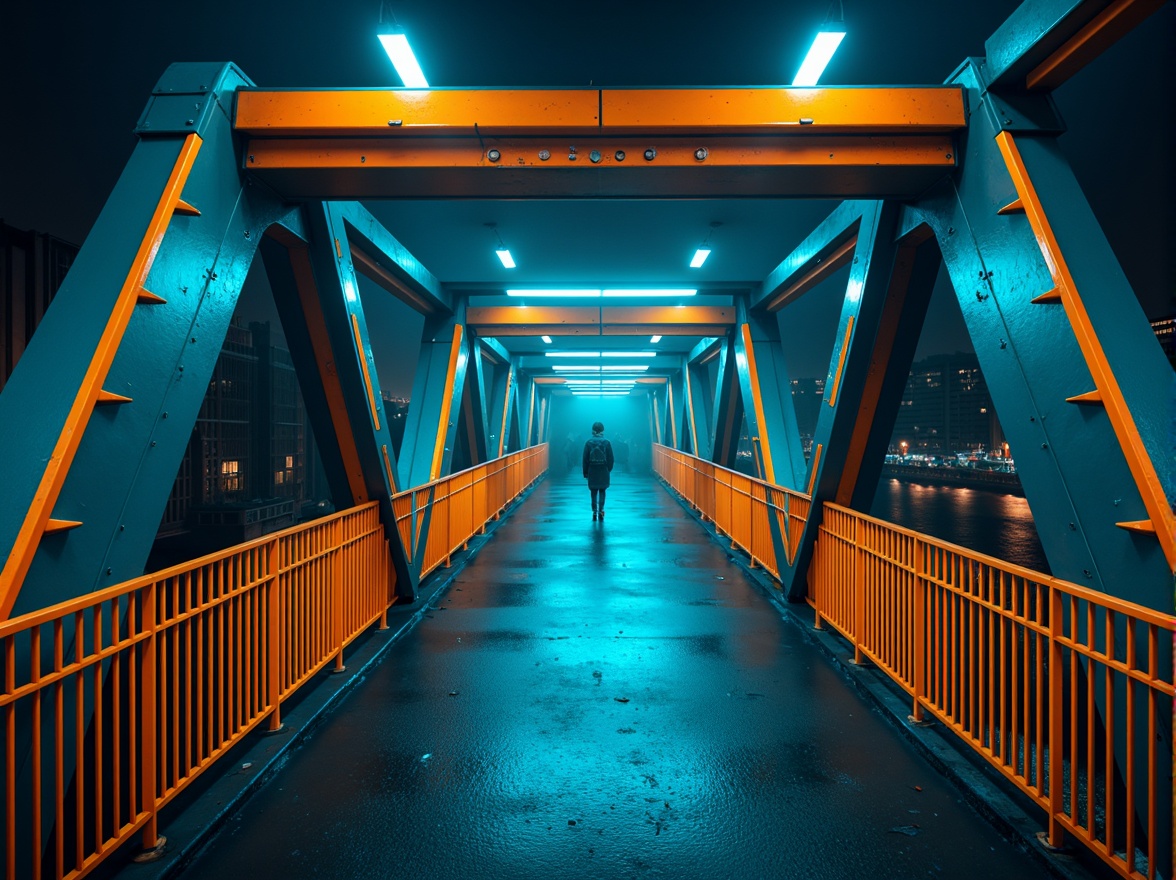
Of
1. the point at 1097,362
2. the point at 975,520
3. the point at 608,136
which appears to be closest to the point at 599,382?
the point at 975,520

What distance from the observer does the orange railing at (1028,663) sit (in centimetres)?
234

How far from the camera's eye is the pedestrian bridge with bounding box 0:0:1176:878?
8.79 ft

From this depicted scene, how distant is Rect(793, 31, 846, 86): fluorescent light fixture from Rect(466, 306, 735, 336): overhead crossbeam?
7.81 meters

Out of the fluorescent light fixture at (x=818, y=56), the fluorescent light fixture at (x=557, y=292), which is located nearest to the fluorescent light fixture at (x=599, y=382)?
the fluorescent light fixture at (x=557, y=292)

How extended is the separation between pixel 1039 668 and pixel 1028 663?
0.43m

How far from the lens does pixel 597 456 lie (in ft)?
43.0

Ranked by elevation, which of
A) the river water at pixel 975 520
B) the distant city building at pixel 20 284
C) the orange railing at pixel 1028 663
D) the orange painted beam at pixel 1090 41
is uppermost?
the distant city building at pixel 20 284

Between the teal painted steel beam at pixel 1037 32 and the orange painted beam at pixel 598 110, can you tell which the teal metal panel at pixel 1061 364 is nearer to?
the teal painted steel beam at pixel 1037 32

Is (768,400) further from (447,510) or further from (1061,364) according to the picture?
(1061,364)

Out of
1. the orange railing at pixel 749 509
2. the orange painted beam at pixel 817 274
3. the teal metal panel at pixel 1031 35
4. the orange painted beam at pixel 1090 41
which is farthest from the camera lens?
the orange railing at pixel 749 509


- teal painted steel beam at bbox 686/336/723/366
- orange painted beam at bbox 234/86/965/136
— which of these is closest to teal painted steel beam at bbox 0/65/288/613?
orange painted beam at bbox 234/86/965/136

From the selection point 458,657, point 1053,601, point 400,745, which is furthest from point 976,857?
point 458,657

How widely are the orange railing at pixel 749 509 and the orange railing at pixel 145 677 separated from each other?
4.55 metres

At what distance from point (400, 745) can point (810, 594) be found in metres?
4.54
